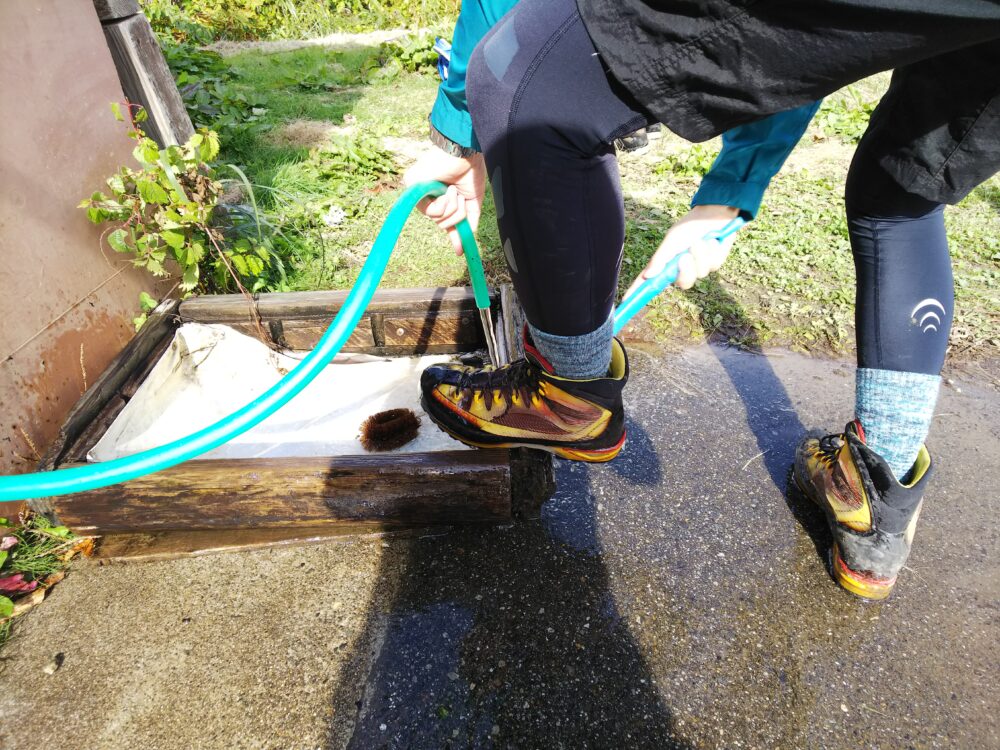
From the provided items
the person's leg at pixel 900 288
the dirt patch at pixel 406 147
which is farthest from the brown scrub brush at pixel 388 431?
the dirt patch at pixel 406 147

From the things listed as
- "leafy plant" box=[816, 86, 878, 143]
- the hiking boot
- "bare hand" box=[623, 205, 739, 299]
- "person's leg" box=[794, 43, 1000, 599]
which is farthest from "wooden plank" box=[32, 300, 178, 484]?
"leafy plant" box=[816, 86, 878, 143]

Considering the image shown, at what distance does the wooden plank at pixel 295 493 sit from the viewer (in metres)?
1.42

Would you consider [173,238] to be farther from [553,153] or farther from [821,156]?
[821,156]

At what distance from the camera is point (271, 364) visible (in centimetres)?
211

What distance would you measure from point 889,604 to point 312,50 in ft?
26.1

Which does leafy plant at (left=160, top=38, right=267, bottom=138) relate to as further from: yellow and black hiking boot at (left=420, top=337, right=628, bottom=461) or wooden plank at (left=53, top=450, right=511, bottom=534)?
yellow and black hiking boot at (left=420, top=337, right=628, bottom=461)

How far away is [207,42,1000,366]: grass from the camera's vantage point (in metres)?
2.42

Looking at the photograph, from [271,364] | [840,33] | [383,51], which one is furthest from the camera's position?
[383,51]

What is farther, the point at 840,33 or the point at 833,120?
the point at 833,120

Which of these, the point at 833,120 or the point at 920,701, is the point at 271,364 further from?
the point at 833,120

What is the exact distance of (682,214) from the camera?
10.3 feet

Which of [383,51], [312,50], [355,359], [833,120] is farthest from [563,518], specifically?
[312,50]

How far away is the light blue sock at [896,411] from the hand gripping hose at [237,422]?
1086mm

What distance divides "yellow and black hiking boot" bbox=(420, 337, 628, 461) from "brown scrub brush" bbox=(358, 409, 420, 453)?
0.28m
